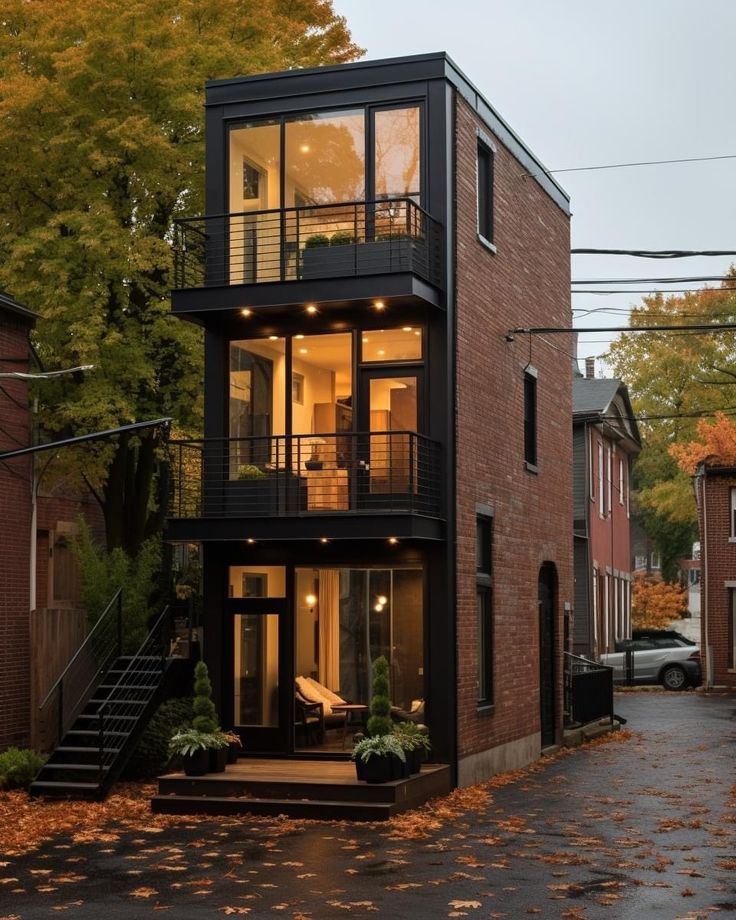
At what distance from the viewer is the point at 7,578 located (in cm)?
2134

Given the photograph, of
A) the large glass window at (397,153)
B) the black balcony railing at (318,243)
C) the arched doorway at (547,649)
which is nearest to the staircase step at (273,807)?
the black balcony railing at (318,243)

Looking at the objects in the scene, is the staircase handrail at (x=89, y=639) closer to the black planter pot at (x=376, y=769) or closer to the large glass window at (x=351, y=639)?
the large glass window at (x=351, y=639)

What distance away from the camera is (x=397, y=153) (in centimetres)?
2128

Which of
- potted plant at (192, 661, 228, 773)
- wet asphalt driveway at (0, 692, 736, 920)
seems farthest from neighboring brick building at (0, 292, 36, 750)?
wet asphalt driveway at (0, 692, 736, 920)

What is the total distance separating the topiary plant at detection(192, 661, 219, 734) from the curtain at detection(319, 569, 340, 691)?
2.18 meters

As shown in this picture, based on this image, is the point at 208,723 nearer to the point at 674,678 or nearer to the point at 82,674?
the point at 82,674

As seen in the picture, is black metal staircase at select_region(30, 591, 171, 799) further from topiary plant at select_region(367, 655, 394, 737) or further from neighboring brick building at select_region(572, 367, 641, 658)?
neighboring brick building at select_region(572, 367, 641, 658)

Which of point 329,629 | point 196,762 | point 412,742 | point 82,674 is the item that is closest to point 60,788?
point 196,762

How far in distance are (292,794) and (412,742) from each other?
173cm

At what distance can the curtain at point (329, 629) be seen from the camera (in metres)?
21.2

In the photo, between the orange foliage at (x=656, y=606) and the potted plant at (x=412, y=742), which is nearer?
the potted plant at (x=412, y=742)

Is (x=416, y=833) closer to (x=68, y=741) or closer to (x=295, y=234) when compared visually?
(x=68, y=741)

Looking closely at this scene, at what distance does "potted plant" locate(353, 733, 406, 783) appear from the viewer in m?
18.1

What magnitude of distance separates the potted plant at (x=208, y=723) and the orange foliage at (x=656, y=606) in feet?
128
